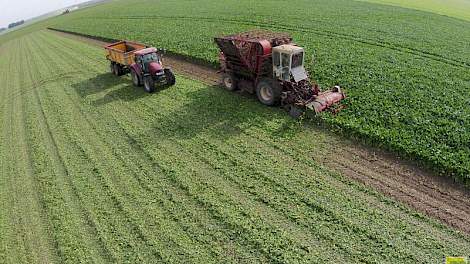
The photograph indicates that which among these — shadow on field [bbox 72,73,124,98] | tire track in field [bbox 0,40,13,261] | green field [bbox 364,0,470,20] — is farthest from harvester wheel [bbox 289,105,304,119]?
green field [bbox 364,0,470,20]

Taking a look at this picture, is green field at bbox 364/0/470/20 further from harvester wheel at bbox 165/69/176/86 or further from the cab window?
harvester wheel at bbox 165/69/176/86

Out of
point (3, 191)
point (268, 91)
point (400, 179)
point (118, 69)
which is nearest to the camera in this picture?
point (400, 179)

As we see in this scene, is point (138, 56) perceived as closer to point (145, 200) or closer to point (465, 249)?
point (145, 200)

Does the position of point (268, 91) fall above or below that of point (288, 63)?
below

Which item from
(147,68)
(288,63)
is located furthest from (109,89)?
(288,63)

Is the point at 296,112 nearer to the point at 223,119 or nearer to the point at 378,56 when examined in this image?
the point at 223,119

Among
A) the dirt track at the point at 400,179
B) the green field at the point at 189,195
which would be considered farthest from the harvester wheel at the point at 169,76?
the dirt track at the point at 400,179

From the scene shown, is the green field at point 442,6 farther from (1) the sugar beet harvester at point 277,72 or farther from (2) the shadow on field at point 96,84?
(2) the shadow on field at point 96,84
